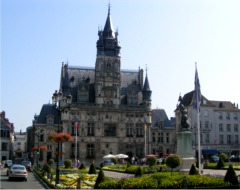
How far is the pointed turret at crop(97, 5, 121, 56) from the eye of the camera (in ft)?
251

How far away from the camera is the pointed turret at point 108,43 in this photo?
76.4 meters

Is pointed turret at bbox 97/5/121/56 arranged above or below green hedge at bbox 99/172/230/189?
above

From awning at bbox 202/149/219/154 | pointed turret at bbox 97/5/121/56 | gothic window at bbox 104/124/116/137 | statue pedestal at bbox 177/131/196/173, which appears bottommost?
awning at bbox 202/149/219/154

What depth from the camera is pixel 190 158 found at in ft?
107

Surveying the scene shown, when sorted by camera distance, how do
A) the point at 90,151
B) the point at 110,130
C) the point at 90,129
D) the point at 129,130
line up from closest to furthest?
1. the point at 90,151
2. the point at 90,129
3. the point at 110,130
4. the point at 129,130

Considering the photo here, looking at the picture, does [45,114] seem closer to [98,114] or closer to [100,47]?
[98,114]

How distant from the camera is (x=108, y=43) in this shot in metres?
77.1

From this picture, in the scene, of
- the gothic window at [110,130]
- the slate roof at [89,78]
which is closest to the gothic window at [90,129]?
the gothic window at [110,130]

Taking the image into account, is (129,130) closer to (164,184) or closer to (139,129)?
(139,129)

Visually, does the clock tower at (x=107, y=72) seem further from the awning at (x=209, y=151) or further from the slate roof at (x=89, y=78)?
the awning at (x=209, y=151)

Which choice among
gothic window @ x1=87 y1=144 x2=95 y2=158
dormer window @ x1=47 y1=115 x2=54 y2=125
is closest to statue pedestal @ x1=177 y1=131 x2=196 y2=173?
gothic window @ x1=87 y1=144 x2=95 y2=158

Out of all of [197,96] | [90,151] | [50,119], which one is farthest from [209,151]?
[197,96]

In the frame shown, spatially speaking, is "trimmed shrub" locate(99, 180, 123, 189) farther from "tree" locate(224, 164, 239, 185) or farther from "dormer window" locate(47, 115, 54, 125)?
"dormer window" locate(47, 115, 54, 125)

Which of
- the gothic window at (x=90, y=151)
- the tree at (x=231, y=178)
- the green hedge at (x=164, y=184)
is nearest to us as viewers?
the green hedge at (x=164, y=184)
